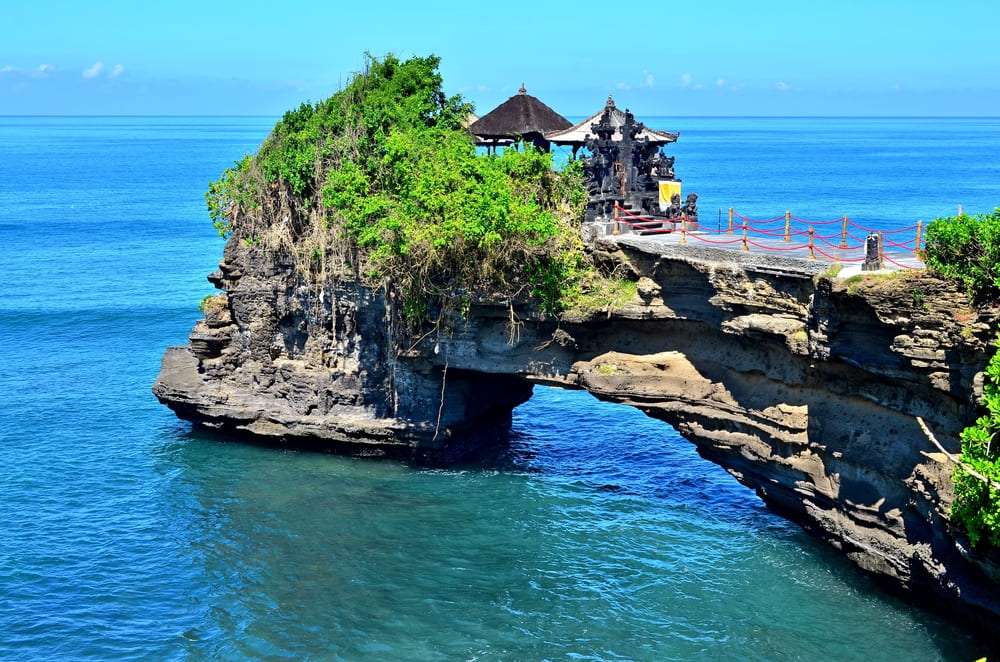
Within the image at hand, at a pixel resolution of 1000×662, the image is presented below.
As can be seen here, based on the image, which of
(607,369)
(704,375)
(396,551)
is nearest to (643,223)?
(607,369)

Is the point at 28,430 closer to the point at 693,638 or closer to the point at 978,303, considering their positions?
the point at 693,638

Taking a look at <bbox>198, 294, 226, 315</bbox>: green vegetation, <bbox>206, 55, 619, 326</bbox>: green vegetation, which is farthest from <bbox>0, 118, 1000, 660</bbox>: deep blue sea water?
<bbox>206, 55, 619, 326</bbox>: green vegetation

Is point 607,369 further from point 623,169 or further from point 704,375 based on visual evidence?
point 623,169

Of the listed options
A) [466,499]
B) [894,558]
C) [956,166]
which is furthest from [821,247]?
[956,166]

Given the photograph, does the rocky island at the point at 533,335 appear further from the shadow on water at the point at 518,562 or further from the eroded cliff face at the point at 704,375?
the shadow on water at the point at 518,562

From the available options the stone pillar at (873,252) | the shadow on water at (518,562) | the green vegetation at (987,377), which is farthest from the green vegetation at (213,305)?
the green vegetation at (987,377)

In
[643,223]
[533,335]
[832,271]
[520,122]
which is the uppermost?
[520,122]

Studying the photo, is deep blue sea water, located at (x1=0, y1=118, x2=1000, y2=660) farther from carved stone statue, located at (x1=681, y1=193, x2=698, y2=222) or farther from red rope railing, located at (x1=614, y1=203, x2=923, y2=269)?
carved stone statue, located at (x1=681, y1=193, x2=698, y2=222)
